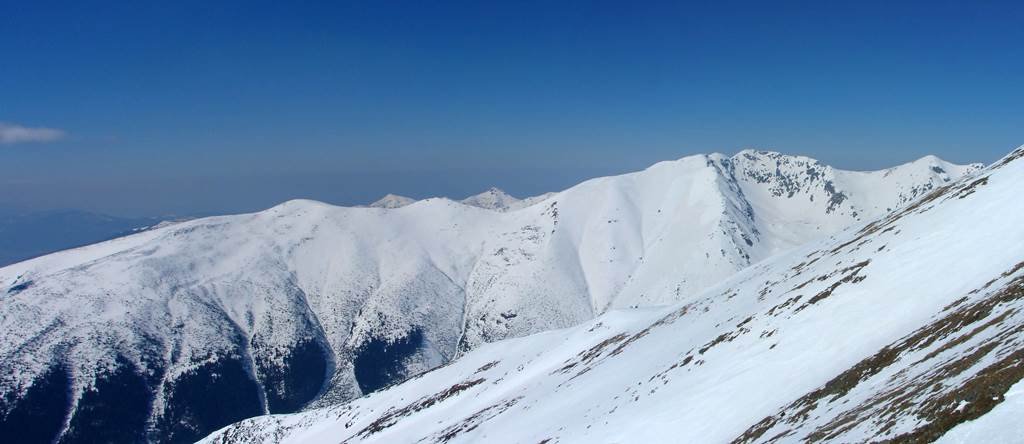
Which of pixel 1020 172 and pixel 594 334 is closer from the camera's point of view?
pixel 1020 172

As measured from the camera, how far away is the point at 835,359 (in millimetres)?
26781

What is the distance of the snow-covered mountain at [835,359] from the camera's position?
16625 millimetres

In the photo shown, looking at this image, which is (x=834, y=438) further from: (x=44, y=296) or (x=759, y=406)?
(x=44, y=296)

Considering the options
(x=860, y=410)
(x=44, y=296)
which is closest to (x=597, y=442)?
(x=860, y=410)

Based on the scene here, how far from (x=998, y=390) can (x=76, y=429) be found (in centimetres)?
21605

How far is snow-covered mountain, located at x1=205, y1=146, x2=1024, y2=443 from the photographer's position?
16.6 meters

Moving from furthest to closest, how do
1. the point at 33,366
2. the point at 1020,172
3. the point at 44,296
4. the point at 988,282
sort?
1. the point at 44,296
2. the point at 33,366
3. the point at 1020,172
4. the point at 988,282

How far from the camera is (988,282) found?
81.2ft

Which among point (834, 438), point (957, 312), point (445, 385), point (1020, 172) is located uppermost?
point (1020, 172)

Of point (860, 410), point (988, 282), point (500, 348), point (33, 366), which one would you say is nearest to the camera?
point (860, 410)

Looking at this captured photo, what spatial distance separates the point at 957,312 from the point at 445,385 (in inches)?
2820

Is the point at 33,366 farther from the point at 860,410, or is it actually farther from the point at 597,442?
the point at 860,410

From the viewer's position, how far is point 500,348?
96750 millimetres

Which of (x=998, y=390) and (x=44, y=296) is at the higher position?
(x=44, y=296)
